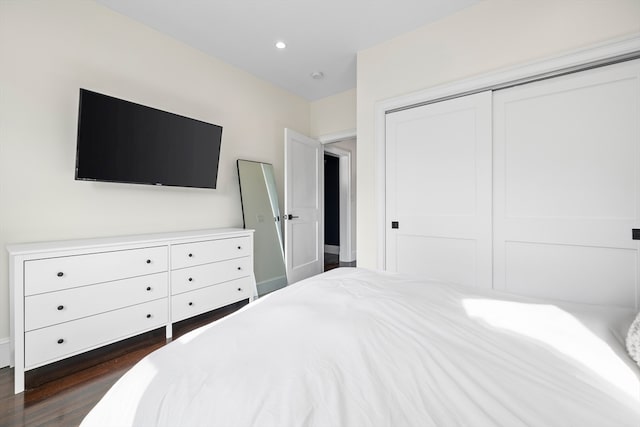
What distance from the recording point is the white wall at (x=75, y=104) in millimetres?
1826

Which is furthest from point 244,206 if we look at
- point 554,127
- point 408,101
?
point 554,127

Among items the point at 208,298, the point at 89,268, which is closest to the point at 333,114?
the point at 208,298

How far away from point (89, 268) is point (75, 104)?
1.27m

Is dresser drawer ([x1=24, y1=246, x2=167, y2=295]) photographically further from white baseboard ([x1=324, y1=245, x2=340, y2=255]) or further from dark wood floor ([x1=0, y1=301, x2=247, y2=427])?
white baseboard ([x1=324, y1=245, x2=340, y2=255])

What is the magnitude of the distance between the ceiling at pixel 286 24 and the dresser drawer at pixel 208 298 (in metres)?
2.35

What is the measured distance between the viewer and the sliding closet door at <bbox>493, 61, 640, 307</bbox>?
174 centimetres

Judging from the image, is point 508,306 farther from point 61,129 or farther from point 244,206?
point 61,129

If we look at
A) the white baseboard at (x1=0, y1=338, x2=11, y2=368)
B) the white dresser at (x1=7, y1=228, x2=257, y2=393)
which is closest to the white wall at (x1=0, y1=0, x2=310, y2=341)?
the white baseboard at (x1=0, y1=338, x2=11, y2=368)

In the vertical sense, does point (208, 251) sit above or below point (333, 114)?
below

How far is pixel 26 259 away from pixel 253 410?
185 cm

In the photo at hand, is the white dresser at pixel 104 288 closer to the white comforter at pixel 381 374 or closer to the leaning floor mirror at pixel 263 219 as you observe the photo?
the leaning floor mirror at pixel 263 219

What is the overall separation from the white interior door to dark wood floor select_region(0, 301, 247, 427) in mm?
1754

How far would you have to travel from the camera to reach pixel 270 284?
339cm

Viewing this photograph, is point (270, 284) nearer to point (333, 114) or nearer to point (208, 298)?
point (208, 298)
